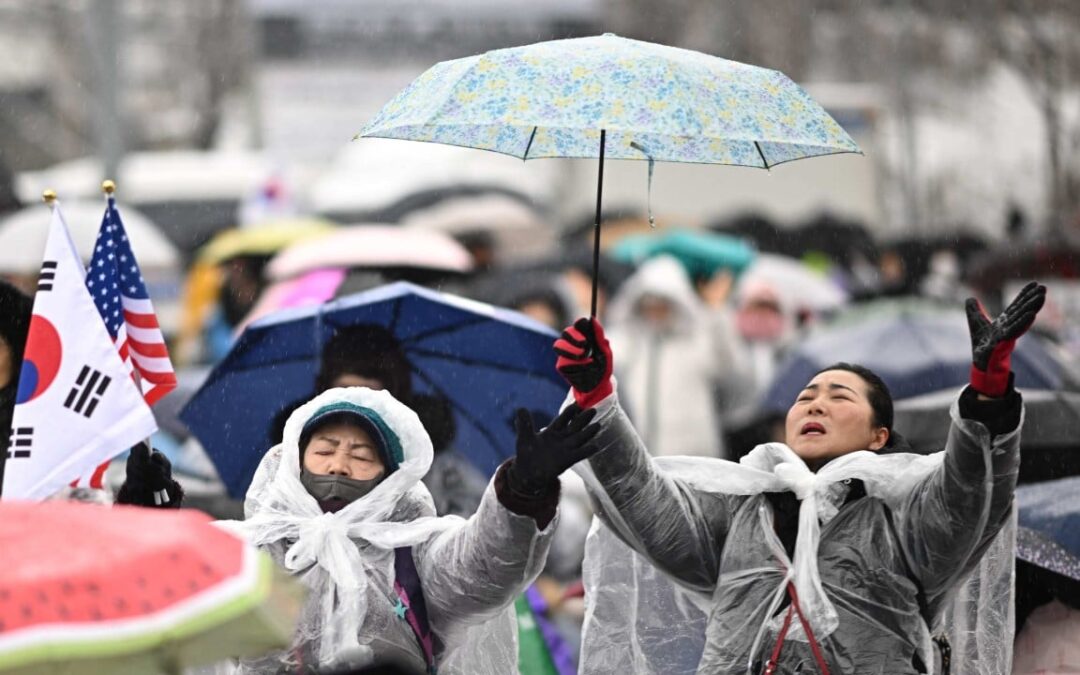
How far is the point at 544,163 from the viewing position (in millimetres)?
30359

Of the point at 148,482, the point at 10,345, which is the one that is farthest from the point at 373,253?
the point at 148,482

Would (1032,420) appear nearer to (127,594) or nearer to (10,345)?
(10,345)

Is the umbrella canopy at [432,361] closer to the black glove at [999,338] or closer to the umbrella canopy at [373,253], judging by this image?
the umbrella canopy at [373,253]

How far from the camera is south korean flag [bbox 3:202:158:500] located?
5453 mm

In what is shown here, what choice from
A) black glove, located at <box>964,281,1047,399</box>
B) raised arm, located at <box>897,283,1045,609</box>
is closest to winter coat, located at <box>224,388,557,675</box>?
raised arm, located at <box>897,283,1045,609</box>

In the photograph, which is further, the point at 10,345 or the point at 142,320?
the point at 10,345

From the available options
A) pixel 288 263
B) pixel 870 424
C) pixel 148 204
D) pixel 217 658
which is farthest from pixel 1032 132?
pixel 217 658

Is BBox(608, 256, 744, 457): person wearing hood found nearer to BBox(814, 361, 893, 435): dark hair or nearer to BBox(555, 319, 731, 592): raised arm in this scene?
BBox(814, 361, 893, 435): dark hair

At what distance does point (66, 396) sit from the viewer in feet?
18.1

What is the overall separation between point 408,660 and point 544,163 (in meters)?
25.4

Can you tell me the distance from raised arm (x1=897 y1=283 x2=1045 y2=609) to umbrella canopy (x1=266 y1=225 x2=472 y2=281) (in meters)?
4.45

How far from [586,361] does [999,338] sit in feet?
3.13

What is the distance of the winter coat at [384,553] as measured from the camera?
200 inches

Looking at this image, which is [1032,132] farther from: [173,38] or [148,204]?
[173,38]
